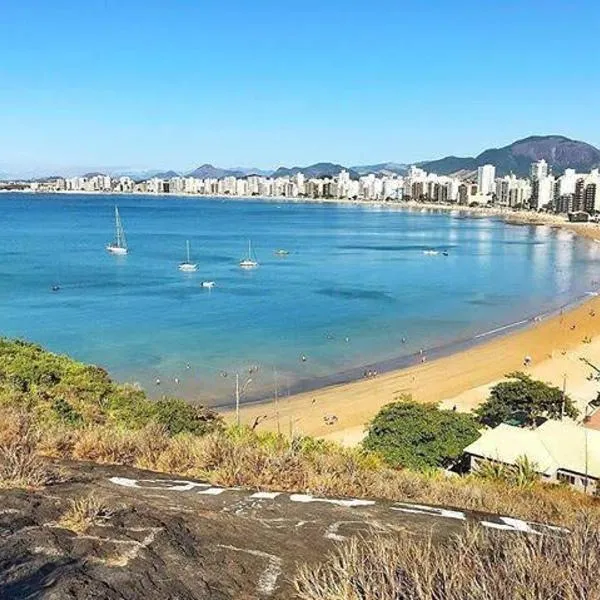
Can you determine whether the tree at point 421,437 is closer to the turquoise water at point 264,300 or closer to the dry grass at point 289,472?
the turquoise water at point 264,300

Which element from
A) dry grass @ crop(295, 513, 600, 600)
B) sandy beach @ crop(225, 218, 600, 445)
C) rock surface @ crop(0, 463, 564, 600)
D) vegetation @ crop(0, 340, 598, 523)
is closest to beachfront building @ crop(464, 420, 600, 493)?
sandy beach @ crop(225, 218, 600, 445)

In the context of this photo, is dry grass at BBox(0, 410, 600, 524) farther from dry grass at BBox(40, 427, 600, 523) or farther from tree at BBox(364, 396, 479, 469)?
tree at BBox(364, 396, 479, 469)

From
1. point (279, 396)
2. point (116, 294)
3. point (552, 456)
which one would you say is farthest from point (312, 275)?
point (552, 456)

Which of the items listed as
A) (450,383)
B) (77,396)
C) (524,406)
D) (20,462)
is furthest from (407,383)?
(20,462)

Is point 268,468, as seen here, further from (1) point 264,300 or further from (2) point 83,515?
(1) point 264,300

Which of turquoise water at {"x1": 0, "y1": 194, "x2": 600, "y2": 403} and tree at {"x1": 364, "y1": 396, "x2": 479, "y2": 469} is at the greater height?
tree at {"x1": 364, "y1": 396, "x2": 479, "y2": 469}

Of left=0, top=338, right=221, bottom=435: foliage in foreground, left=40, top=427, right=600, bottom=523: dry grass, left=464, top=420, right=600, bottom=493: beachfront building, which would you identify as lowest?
left=464, top=420, right=600, bottom=493: beachfront building

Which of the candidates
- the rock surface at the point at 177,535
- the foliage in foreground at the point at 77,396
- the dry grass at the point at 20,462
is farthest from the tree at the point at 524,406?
the dry grass at the point at 20,462

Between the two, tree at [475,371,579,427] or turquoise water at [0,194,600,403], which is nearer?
tree at [475,371,579,427]
